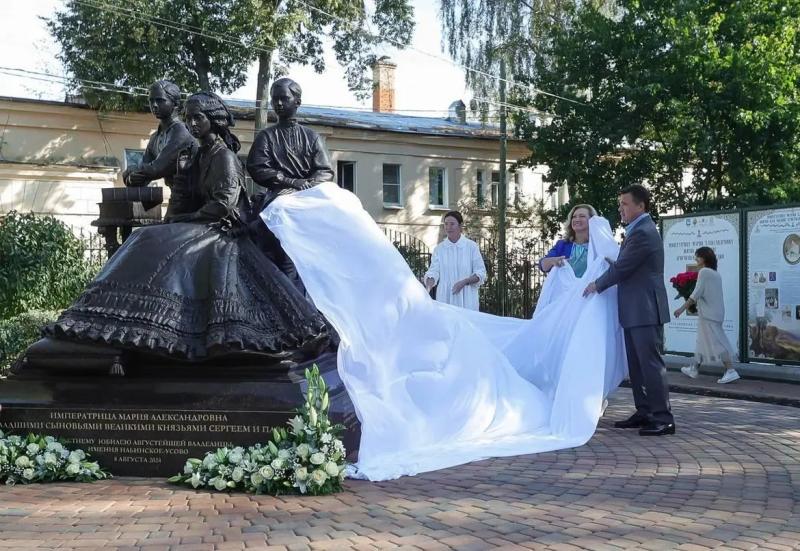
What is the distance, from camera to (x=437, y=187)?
118 feet

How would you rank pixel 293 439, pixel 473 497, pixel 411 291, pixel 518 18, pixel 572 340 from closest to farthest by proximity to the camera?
pixel 473 497, pixel 293 439, pixel 411 291, pixel 572 340, pixel 518 18

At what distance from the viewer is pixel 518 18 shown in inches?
1214

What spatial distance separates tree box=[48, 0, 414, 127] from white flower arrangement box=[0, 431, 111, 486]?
21135 millimetres

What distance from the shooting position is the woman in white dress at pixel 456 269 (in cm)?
1118

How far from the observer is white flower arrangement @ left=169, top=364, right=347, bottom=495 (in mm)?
5293

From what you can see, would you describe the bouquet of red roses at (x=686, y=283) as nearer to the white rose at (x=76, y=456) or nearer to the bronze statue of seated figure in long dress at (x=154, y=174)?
the bronze statue of seated figure in long dress at (x=154, y=174)

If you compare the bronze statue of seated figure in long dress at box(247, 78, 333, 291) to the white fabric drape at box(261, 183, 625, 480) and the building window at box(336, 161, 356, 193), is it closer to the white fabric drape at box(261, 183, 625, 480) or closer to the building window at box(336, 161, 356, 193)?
the white fabric drape at box(261, 183, 625, 480)

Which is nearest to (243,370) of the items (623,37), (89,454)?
(89,454)

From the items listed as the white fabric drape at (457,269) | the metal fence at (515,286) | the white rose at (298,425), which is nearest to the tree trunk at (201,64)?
the metal fence at (515,286)

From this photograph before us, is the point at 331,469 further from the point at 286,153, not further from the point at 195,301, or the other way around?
the point at 286,153

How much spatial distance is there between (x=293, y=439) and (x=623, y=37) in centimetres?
1968

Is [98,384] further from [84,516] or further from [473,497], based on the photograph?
[473,497]

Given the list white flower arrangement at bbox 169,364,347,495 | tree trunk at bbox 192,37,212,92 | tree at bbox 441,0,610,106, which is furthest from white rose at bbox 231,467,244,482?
tree at bbox 441,0,610,106

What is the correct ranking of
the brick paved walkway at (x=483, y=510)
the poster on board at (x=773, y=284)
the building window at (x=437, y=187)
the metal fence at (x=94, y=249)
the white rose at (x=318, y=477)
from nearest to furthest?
the brick paved walkway at (x=483, y=510), the white rose at (x=318, y=477), the poster on board at (x=773, y=284), the metal fence at (x=94, y=249), the building window at (x=437, y=187)
